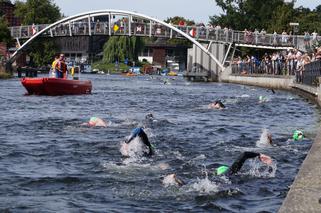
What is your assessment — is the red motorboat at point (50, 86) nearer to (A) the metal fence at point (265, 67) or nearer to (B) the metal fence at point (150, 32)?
(A) the metal fence at point (265, 67)

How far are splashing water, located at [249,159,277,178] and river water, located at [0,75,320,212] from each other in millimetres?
20

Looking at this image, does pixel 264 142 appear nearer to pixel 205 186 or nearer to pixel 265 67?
pixel 205 186

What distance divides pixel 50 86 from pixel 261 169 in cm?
2710

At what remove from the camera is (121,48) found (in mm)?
157375

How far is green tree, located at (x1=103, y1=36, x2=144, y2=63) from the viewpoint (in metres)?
157

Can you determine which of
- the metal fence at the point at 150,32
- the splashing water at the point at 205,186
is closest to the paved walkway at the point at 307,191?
the splashing water at the point at 205,186

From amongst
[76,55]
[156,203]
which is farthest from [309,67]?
[76,55]

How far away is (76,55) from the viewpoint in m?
198

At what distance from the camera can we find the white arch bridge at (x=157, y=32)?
83.3 m

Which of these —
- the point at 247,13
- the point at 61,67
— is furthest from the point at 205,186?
the point at 247,13

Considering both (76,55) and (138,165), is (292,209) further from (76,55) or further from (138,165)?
(76,55)

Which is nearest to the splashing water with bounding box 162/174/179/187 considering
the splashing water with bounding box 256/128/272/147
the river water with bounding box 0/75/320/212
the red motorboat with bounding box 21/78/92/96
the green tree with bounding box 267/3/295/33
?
the river water with bounding box 0/75/320/212

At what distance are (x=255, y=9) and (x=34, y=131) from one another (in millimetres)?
105201

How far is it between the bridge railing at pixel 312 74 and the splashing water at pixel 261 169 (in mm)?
18727
